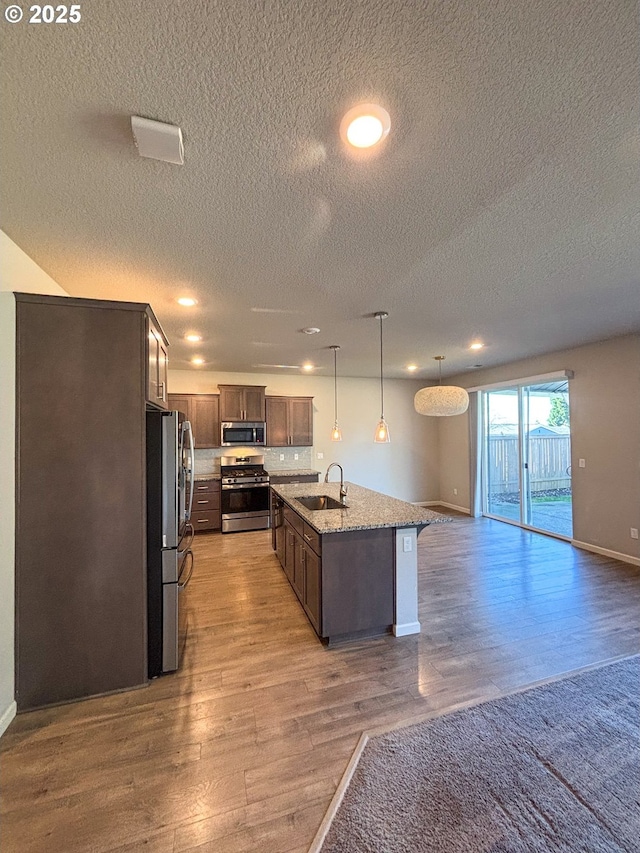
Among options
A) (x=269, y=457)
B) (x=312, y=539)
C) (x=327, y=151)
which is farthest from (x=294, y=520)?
(x=269, y=457)

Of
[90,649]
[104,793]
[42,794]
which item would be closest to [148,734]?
[104,793]

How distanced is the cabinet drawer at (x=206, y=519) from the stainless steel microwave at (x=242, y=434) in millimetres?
1139

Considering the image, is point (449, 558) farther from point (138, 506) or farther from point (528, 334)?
point (138, 506)

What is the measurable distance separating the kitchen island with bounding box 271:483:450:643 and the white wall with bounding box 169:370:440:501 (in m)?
4.08

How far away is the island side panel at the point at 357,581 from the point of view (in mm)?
2627

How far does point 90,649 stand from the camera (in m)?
2.11

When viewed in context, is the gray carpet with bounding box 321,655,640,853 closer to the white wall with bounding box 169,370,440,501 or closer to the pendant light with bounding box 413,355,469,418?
the pendant light with bounding box 413,355,469,418

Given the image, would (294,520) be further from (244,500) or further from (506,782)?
(244,500)

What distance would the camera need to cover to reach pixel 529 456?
569cm

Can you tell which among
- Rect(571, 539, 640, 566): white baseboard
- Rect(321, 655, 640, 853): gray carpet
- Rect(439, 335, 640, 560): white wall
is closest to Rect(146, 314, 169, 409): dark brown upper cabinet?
Rect(321, 655, 640, 853): gray carpet

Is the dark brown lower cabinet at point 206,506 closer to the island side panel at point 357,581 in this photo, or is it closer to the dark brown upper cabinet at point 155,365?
the dark brown upper cabinet at point 155,365

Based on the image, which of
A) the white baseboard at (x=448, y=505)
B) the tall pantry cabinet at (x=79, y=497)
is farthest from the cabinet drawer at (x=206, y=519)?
the white baseboard at (x=448, y=505)

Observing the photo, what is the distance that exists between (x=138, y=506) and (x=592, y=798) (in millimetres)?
2708

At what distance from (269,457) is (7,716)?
478 centimetres
